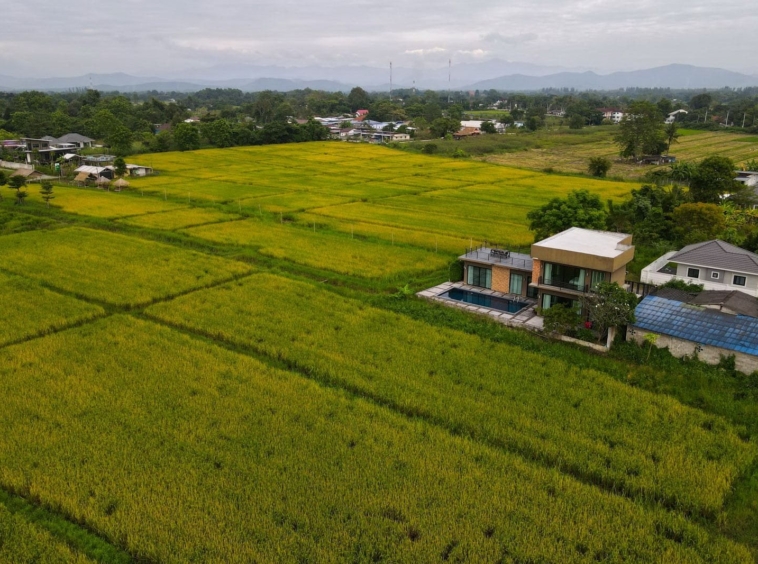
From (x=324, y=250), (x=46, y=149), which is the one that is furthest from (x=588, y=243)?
(x=46, y=149)

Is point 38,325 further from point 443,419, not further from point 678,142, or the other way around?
point 678,142

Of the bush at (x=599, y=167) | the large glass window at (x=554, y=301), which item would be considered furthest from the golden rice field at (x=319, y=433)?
the bush at (x=599, y=167)

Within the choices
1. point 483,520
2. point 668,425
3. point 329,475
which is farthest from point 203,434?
point 668,425

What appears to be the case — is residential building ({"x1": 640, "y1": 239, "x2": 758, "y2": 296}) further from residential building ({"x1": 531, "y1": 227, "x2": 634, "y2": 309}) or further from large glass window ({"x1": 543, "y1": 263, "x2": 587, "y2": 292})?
large glass window ({"x1": 543, "y1": 263, "x2": 587, "y2": 292})

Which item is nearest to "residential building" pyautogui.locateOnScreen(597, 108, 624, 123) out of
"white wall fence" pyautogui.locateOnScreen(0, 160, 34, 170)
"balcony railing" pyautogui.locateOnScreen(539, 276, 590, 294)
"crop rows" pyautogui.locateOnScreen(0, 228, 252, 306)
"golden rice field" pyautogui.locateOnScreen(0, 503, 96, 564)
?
"white wall fence" pyautogui.locateOnScreen(0, 160, 34, 170)

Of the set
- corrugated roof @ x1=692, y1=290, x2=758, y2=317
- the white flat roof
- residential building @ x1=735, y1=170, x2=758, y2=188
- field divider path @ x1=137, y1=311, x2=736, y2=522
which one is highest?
the white flat roof

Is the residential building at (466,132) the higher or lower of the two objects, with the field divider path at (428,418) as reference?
higher

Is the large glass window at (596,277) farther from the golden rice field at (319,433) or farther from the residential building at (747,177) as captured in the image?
the residential building at (747,177)
